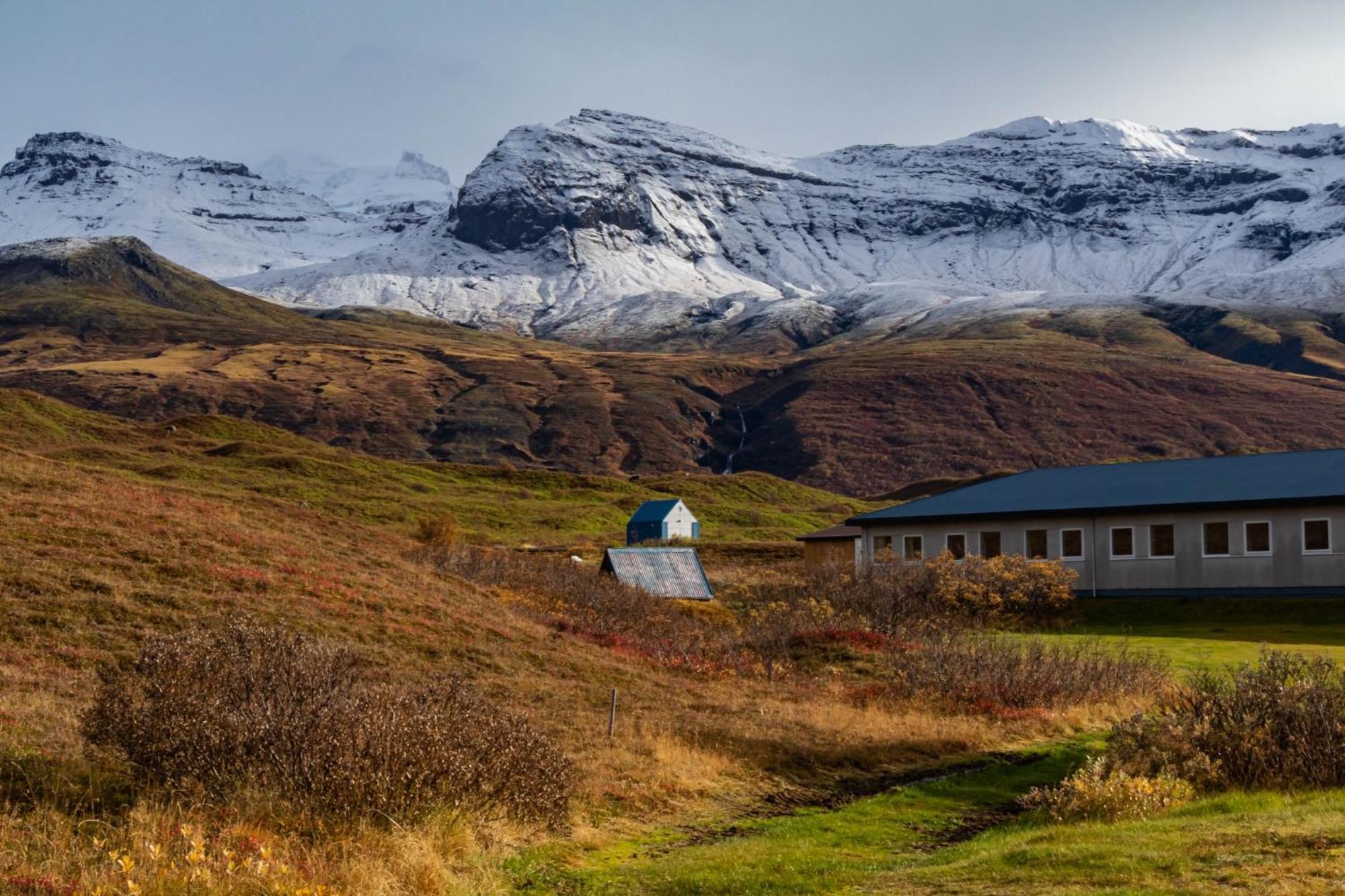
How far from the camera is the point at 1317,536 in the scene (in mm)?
44812

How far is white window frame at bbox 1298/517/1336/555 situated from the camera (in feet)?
145

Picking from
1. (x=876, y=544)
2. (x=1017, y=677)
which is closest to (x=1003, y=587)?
(x=876, y=544)

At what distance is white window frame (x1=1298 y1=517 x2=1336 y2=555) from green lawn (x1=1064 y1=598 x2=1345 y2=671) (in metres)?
2.25

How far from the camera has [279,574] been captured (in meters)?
29.4

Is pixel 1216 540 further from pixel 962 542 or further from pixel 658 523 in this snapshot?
pixel 658 523

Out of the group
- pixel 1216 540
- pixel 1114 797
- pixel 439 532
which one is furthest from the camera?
pixel 439 532

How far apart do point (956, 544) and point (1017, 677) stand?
1154 inches

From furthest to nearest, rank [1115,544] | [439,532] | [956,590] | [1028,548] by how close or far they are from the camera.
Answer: [439,532], [1028,548], [1115,544], [956,590]

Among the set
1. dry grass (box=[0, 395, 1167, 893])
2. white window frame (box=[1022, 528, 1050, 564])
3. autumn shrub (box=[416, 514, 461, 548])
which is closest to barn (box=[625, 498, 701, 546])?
autumn shrub (box=[416, 514, 461, 548])

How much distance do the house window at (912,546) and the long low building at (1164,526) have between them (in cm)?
6

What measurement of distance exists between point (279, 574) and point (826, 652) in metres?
14.4

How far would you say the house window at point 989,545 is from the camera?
5422cm

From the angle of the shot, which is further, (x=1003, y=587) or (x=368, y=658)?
(x=1003, y=587)

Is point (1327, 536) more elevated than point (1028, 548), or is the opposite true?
point (1327, 536)
